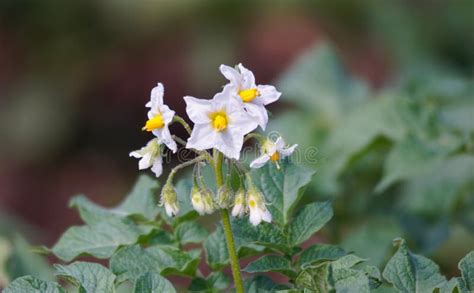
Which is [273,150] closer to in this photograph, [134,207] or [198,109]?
[198,109]

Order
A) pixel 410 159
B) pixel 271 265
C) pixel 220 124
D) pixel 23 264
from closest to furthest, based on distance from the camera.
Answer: pixel 220 124 < pixel 271 265 < pixel 23 264 < pixel 410 159

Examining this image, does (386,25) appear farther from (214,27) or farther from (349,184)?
(349,184)

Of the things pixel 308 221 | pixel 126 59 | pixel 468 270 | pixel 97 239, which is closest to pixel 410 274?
pixel 468 270

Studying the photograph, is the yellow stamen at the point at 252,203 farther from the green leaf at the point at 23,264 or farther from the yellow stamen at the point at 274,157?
the green leaf at the point at 23,264

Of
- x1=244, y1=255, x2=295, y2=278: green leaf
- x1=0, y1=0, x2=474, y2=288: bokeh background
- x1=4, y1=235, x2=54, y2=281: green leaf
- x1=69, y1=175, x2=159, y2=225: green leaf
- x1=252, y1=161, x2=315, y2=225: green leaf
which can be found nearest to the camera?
x1=244, y1=255, x2=295, y2=278: green leaf

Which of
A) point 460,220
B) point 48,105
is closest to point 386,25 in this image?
point 48,105

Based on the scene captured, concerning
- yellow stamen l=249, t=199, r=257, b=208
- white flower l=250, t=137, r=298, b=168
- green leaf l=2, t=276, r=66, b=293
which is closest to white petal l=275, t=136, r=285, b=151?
white flower l=250, t=137, r=298, b=168

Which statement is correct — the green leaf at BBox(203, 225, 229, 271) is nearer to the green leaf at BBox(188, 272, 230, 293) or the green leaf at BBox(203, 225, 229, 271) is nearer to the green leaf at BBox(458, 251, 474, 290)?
the green leaf at BBox(188, 272, 230, 293)
